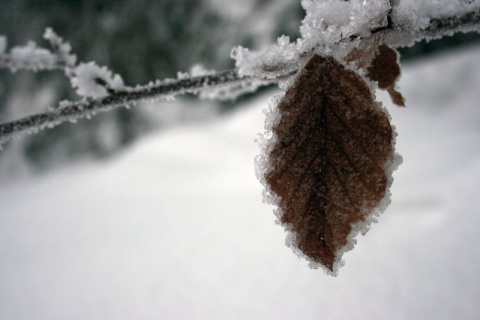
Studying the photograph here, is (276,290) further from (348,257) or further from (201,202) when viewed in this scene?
(201,202)

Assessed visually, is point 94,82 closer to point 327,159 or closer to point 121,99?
point 121,99

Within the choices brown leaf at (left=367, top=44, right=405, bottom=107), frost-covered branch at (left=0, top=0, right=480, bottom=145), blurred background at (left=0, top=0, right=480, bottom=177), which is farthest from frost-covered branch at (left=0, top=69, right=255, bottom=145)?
blurred background at (left=0, top=0, right=480, bottom=177)

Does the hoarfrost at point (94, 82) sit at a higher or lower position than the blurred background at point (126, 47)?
lower

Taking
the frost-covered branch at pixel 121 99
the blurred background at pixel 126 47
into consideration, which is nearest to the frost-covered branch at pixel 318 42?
the frost-covered branch at pixel 121 99

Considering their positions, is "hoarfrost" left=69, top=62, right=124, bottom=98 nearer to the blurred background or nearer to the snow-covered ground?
the snow-covered ground

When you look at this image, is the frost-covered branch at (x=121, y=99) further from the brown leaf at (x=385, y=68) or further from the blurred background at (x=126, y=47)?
the blurred background at (x=126, y=47)

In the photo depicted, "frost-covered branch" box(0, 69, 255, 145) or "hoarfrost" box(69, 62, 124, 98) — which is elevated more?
"hoarfrost" box(69, 62, 124, 98)
